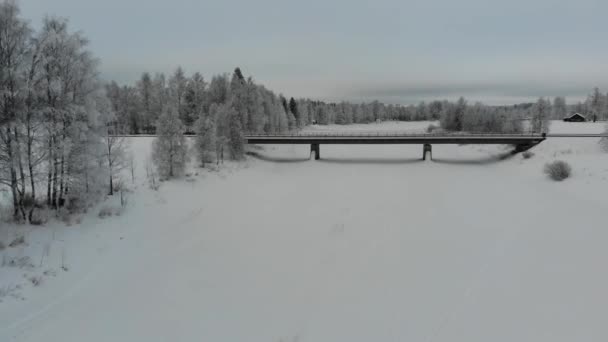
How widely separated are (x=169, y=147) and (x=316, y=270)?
18.8 meters

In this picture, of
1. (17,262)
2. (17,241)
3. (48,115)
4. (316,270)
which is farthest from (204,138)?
(316,270)

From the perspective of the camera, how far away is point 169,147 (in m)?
27.3

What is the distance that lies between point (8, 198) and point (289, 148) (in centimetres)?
4452

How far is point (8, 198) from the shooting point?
16359 millimetres

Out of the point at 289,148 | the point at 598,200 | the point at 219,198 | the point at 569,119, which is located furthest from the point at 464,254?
the point at 569,119

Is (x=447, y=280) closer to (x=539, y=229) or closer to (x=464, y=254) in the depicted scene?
(x=464, y=254)

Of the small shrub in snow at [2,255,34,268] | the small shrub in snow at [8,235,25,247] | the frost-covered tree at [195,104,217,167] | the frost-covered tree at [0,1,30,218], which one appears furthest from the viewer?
the frost-covered tree at [195,104,217,167]

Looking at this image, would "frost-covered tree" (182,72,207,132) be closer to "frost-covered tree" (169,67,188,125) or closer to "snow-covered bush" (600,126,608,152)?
"frost-covered tree" (169,67,188,125)

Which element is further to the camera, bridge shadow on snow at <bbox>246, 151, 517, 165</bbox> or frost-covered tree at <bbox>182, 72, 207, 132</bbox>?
frost-covered tree at <bbox>182, 72, 207, 132</bbox>

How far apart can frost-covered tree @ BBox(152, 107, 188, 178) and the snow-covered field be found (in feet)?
5.46

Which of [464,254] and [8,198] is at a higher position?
[8,198]

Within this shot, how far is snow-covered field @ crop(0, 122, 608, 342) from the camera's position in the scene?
9.79 m

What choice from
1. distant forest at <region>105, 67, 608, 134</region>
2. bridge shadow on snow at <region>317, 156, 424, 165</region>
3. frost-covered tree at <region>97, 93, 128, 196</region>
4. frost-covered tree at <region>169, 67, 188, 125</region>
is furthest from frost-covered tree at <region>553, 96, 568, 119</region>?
frost-covered tree at <region>97, 93, 128, 196</region>

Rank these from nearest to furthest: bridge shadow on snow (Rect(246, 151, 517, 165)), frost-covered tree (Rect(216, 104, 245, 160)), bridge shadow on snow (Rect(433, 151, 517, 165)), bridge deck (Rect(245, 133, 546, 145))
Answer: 1. frost-covered tree (Rect(216, 104, 245, 160))
2. bridge deck (Rect(245, 133, 546, 145))
3. bridge shadow on snow (Rect(433, 151, 517, 165))
4. bridge shadow on snow (Rect(246, 151, 517, 165))
